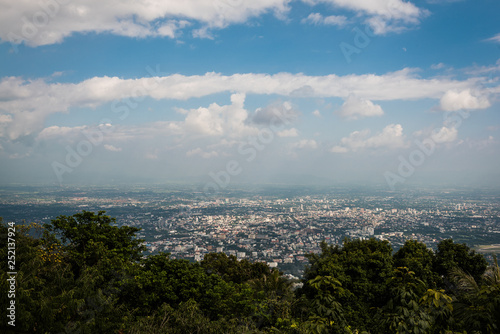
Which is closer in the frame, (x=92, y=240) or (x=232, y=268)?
(x=92, y=240)

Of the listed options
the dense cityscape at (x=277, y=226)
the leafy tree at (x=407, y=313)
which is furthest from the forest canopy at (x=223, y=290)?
the dense cityscape at (x=277, y=226)

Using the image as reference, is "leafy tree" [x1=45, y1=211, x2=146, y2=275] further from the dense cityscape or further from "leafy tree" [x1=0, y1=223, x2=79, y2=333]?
the dense cityscape

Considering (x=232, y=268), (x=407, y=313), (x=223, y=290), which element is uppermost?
(x=407, y=313)

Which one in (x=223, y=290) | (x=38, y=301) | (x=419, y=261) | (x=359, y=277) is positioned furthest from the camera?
(x=419, y=261)

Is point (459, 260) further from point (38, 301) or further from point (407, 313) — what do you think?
point (38, 301)

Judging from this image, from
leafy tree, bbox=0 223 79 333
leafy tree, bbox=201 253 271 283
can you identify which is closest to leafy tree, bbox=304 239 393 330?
leafy tree, bbox=201 253 271 283

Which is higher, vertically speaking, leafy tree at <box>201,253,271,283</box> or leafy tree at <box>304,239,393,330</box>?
leafy tree at <box>304,239,393,330</box>

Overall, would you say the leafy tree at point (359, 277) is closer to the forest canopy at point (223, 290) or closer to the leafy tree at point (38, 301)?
the forest canopy at point (223, 290)

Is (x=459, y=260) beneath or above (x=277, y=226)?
above

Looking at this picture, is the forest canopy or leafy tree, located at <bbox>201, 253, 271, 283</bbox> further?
leafy tree, located at <bbox>201, 253, 271, 283</bbox>

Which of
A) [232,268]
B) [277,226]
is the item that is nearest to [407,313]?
[232,268]
